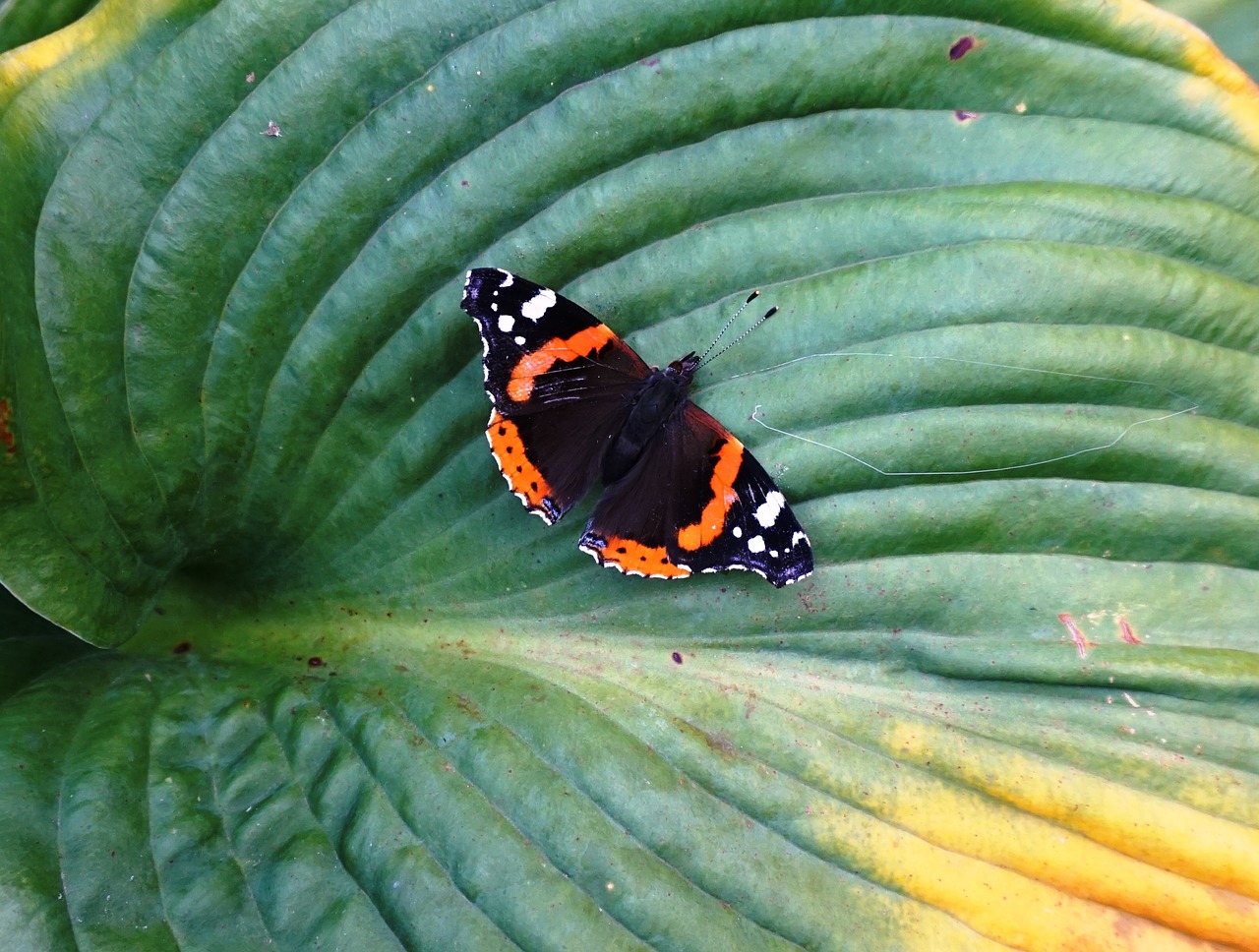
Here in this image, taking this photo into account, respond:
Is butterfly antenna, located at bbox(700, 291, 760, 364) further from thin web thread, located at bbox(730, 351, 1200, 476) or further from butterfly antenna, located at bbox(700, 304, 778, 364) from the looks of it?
thin web thread, located at bbox(730, 351, 1200, 476)

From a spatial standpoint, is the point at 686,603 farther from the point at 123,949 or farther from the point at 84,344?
the point at 84,344

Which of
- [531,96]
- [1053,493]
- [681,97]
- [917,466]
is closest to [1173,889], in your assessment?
[1053,493]

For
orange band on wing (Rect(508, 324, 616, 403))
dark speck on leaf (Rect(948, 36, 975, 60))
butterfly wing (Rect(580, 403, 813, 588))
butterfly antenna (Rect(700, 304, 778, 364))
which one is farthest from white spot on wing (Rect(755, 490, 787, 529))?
dark speck on leaf (Rect(948, 36, 975, 60))

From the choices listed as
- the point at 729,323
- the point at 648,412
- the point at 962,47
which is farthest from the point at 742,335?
the point at 962,47

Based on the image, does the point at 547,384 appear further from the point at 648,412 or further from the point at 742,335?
the point at 742,335

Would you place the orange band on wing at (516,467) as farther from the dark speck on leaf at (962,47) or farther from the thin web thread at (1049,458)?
the dark speck on leaf at (962,47)

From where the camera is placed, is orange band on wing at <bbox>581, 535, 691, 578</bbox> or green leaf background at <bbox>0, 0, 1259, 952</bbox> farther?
orange band on wing at <bbox>581, 535, 691, 578</bbox>
